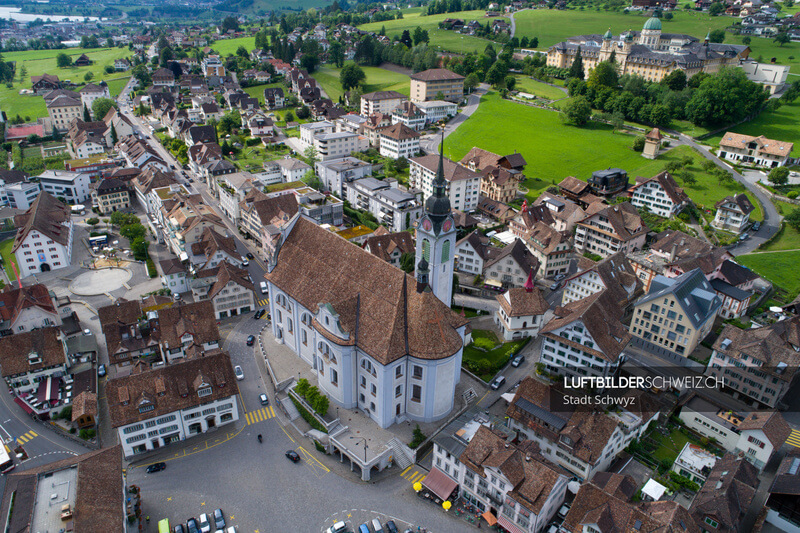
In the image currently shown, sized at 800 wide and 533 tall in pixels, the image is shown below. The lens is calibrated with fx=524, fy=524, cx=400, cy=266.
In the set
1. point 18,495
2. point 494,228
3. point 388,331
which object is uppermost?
point 388,331

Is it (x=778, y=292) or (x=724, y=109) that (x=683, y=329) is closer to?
(x=778, y=292)

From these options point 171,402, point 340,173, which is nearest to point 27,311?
point 171,402

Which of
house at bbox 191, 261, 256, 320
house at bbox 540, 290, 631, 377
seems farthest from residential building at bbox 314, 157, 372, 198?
house at bbox 540, 290, 631, 377

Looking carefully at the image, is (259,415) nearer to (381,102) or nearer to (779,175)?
(779,175)

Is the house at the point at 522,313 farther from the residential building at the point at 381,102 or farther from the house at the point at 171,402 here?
the residential building at the point at 381,102

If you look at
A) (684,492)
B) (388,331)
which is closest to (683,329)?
(684,492)
